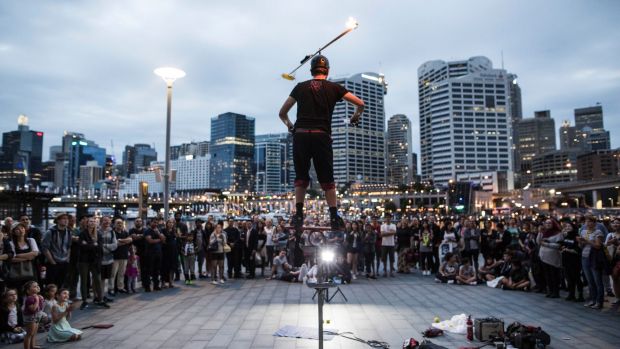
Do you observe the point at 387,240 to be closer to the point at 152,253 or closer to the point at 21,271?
the point at 152,253

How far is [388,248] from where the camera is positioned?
15.2 meters

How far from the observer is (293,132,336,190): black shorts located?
14.1ft

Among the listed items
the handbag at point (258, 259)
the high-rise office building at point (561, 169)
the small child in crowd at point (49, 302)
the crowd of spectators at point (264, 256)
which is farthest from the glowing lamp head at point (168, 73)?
the high-rise office building at point (561, 169)

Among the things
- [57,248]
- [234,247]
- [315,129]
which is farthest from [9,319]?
[234,247]

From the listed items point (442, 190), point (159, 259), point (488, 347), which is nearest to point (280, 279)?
point (159, 259)

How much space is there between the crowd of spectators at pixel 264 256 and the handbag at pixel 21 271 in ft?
0.06

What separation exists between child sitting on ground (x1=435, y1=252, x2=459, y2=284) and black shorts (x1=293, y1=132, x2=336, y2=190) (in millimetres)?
10342

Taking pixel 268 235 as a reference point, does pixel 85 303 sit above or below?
below

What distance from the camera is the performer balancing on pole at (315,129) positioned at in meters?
4.32

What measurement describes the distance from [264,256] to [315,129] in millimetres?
11793

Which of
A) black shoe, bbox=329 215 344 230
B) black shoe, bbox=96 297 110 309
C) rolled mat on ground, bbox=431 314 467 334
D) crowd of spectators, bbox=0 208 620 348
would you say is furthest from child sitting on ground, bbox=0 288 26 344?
rolled mat on ground, bbox=431 314 467 334

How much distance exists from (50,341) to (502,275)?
39.7ft

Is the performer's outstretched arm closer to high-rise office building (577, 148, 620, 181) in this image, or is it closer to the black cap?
the black cap

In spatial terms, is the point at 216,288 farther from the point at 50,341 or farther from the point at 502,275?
the point at 502,275
